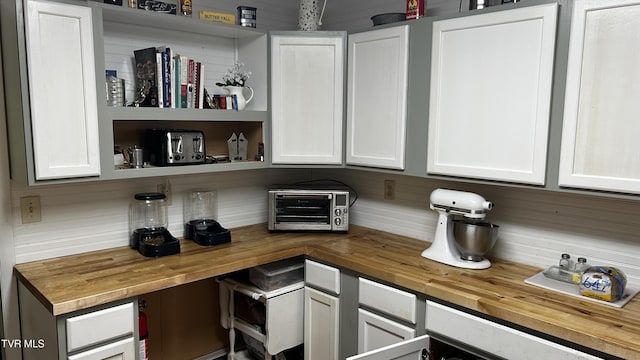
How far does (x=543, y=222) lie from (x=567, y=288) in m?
0.39

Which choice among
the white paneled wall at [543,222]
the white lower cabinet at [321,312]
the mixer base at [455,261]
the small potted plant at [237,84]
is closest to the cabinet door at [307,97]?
the small potted plant at [237,84]

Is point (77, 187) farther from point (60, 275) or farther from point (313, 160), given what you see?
point (313, 160)

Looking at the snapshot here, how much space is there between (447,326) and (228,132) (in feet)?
5.59

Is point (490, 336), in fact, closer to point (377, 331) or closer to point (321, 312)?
point (377, 331)

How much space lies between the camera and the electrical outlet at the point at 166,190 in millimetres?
2577

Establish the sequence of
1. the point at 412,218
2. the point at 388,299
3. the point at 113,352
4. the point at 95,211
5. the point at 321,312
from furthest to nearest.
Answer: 1. the point at 412,218
2. the point at 321,312
3. the point at 95,211
4. the point at 388,299
5. the point at 113,352

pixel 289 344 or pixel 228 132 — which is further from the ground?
pixel 228 132

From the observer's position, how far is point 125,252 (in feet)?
7.70

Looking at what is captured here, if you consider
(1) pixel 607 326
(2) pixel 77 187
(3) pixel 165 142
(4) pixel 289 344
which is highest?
(3) pixel 165 142

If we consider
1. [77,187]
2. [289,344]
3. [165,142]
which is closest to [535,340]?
[289,344]

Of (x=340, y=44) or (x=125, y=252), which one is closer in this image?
(x=125, y=252)

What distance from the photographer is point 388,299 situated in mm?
2111

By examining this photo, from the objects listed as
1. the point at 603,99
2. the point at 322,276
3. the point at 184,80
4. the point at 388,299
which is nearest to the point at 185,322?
the point at 322,276

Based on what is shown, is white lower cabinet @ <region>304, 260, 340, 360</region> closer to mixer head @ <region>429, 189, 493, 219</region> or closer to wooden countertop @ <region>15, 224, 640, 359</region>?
wooden countertop @ <region>15, 224, 640, 359</region>
